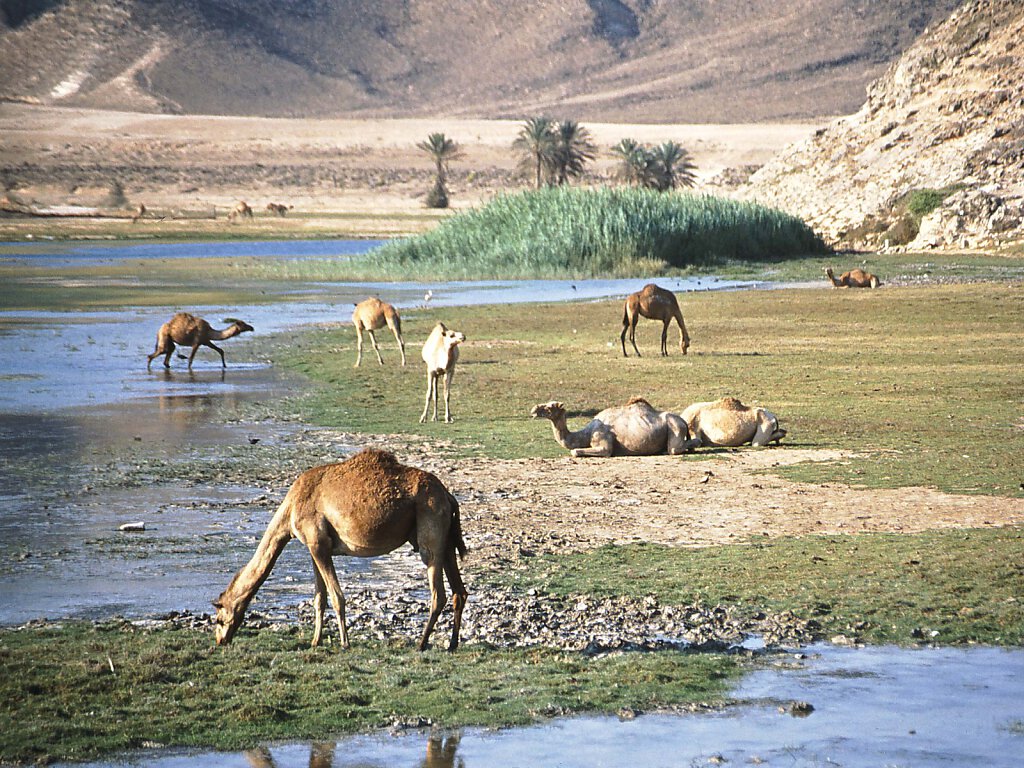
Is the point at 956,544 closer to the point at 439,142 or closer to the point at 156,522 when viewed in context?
the point at 156,522

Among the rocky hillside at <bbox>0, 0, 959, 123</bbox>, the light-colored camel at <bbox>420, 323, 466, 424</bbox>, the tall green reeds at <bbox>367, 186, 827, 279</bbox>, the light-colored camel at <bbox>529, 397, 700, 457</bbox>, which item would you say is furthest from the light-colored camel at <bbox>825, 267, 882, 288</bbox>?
the rocky hillside at <bbox>0, 0, 959, 123</bbox>

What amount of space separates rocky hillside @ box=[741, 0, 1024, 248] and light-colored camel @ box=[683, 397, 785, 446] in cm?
3788

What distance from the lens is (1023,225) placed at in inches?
2013

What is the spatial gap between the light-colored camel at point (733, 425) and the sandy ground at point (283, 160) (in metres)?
64.9

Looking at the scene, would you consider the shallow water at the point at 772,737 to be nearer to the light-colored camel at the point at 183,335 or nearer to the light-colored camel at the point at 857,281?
the light-colored camel at the point at 183,335

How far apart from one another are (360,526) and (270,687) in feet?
3.26

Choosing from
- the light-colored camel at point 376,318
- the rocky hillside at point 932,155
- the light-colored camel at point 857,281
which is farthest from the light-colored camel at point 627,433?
the rocky hillside at point 932,155

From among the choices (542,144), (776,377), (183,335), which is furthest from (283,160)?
(776,377)

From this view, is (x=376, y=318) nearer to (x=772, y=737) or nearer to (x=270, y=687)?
(x=270, y=687)

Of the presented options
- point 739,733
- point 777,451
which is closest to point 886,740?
point 739,733

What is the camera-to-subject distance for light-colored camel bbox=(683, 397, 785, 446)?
1584 cm

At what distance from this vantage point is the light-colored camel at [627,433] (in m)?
15.6

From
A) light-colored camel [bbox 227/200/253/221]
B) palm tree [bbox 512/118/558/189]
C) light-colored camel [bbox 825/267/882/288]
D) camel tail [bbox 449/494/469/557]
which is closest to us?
camel tail [bbox 449/494/469/557]

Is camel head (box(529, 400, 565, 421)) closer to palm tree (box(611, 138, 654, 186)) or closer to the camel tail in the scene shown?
the camel tail
